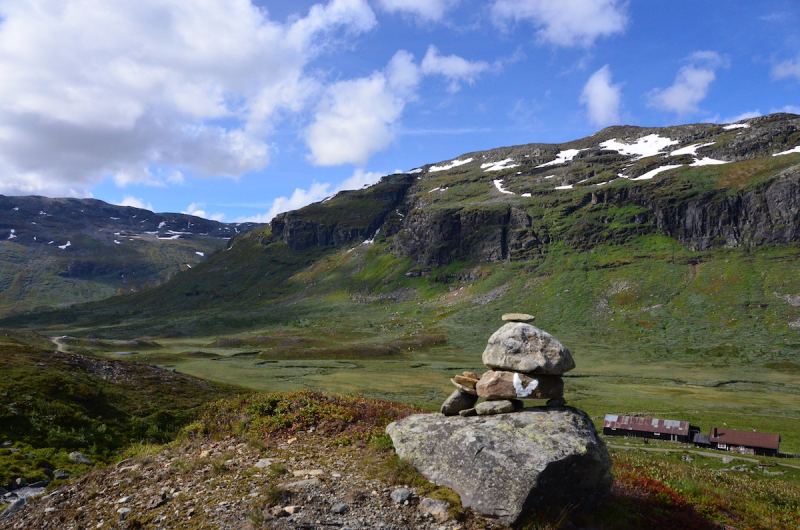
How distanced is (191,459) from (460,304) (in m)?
186

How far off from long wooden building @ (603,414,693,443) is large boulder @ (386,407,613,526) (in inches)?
1972

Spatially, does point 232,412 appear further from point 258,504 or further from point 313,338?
point 313,338

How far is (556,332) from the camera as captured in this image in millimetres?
153125

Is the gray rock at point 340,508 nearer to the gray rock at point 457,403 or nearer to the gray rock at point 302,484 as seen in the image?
the gray rock at point 302,484

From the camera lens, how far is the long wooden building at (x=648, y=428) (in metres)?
54.9

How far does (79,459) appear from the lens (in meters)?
21.0

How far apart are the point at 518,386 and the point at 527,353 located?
118 centimetres

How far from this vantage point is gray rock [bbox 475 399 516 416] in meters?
14.9

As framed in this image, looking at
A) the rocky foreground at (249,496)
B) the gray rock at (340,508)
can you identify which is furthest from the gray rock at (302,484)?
the gray rock at (340,508)

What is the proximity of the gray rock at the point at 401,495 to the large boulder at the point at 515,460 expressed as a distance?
1.01 meters

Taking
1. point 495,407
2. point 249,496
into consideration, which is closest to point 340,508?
point 249,496

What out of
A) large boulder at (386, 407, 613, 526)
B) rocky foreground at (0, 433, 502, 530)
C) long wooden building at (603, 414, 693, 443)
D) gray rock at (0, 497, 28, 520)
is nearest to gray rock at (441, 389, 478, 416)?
large boulder at (386, 407, 613, 526)

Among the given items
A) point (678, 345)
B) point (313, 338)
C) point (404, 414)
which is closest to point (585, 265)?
point (678, 345)

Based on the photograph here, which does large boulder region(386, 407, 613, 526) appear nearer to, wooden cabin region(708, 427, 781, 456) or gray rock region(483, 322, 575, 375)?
gray rock region(483, 322, 575, 375)
